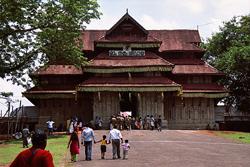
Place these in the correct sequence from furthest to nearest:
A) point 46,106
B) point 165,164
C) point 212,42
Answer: point 212,42 < point 46,106 < point 165,164

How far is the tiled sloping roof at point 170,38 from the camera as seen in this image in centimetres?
4997

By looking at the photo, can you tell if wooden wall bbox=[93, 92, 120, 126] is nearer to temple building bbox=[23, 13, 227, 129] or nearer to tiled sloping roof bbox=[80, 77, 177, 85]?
temple building bbox=[23, 13, 227, 129]

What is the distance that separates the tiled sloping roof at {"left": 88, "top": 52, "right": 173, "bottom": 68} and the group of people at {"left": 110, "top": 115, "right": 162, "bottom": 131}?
516 cm

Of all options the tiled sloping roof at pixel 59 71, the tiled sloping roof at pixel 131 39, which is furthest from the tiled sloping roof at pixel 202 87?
the tiled sloping roof at pixel 59 71

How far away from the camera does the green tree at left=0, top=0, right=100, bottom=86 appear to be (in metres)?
31.6

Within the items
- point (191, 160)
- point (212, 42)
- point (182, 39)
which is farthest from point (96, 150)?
point (212, 42)

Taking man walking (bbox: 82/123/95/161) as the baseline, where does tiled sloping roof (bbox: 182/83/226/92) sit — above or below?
above

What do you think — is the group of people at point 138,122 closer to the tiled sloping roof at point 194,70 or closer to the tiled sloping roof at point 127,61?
the tiled sloping roof at point 127,61

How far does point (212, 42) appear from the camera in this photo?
5766 cm

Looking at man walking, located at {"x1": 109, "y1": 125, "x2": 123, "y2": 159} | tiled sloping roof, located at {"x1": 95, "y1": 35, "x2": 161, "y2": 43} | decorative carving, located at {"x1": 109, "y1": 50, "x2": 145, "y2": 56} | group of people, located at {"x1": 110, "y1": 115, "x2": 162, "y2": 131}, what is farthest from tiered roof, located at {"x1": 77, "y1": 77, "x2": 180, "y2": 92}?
man walking, located at {"x1": 109, "y1": 125, "x2": 123, "y2": 159}

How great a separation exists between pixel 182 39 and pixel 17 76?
2321 centimetres

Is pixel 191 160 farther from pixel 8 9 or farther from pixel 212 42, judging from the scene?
pixel 212 42

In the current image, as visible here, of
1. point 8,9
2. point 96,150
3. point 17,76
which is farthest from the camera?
point 17,76

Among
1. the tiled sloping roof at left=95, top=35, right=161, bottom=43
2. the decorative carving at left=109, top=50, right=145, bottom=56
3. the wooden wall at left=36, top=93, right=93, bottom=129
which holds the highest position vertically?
the tiled sloping roof at left=95, top=35, right=161, bottom=43
